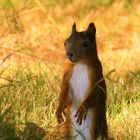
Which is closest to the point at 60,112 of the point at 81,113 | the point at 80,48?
the point at 81,113

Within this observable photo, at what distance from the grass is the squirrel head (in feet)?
0.76

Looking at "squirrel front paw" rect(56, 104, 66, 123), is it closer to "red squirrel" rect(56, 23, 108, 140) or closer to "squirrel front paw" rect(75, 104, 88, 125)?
"red squirrel" rect(56, 23, 108, 140)

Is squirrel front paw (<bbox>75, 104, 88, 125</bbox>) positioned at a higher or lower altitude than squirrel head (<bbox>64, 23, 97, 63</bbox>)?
lower

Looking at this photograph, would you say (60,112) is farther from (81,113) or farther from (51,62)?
(51,62)

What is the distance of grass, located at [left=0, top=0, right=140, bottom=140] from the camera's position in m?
5.26

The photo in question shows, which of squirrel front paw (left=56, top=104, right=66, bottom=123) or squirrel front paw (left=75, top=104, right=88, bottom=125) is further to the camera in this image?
squirrel front paw (left=56, top=104, right=66, bottom=123)

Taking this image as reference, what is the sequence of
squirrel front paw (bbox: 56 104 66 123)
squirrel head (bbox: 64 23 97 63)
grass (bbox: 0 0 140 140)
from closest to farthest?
squirrel head (bbox: 64 23 97 63), squirrel front paw (bbox: 56 104 66 123), grass (bbox: 0 0 140 140)

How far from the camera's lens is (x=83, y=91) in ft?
15.5

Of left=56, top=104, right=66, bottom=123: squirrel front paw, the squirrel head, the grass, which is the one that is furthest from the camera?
the grass

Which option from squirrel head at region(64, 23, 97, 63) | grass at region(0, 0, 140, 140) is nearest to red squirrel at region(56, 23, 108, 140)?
squirrel head at region(64, 23, 97, 63)

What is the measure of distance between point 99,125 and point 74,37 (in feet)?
2.01

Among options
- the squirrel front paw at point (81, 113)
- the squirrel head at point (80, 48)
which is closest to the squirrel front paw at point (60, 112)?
the squirrel front paw at point (81, 113)

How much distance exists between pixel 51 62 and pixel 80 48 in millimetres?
3024

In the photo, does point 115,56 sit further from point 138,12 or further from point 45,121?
point 45,121
